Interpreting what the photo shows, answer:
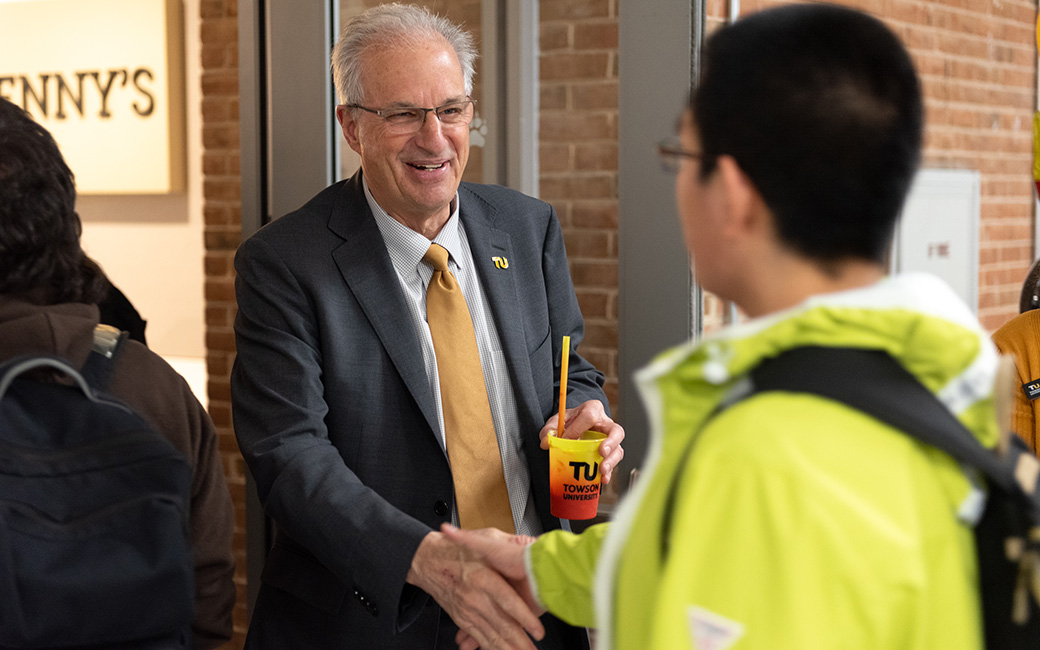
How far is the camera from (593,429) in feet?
6.37

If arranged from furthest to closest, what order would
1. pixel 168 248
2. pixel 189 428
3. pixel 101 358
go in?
pixel 168 248
pixel 189 428
pixel 101 358

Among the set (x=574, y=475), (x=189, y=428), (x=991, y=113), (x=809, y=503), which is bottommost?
(x=574, y=475)

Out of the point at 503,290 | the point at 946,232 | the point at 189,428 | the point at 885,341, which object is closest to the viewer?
the point at 885,341

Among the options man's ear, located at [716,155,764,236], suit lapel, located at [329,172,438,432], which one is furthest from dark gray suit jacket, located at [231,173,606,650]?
man's ear, located at [716,155,764,236]

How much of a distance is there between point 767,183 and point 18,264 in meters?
1.15

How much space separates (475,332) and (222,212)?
2119 mm

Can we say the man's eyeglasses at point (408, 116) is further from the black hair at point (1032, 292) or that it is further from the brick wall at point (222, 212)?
the brick wall at point (222, 212)

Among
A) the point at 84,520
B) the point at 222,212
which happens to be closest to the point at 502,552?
the point at 84,520

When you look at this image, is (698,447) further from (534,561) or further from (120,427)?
(120,427)

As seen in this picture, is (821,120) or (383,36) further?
(383,36)

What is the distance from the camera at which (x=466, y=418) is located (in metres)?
1.88

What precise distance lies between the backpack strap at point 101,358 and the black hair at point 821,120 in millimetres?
971

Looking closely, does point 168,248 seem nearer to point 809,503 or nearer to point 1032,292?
point 1032,292

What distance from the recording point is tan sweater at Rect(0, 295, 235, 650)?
1.46m
